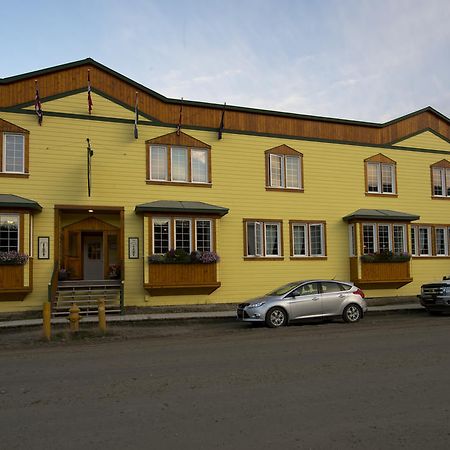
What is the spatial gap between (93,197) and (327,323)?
31.3 ft

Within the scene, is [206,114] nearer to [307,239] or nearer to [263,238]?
[263,238]

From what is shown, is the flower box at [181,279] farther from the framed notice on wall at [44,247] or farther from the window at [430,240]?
the window at [430,240]

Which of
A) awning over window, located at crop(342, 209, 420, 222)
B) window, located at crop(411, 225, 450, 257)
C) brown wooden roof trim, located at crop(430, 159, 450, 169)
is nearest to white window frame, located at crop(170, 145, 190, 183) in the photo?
awning over window, located at crop(342, 209, 420, 222)

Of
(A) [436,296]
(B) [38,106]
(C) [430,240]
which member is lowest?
(A) [436,296]

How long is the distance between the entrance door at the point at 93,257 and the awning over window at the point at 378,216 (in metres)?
10.6

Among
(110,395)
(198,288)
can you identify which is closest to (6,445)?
(110,395)

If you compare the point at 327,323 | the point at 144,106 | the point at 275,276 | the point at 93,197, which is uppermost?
the point at 144,106

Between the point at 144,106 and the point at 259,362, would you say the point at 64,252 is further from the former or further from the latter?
the point at 259,362

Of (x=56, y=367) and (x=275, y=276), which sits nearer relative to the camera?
(x=56, y=367)

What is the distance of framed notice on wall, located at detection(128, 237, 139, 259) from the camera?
61.2 feet

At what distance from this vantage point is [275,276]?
20.6 meters

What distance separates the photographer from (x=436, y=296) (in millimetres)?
18344

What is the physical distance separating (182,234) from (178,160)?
305 cm

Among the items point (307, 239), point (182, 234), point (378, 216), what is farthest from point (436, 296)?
point (182, 234)
